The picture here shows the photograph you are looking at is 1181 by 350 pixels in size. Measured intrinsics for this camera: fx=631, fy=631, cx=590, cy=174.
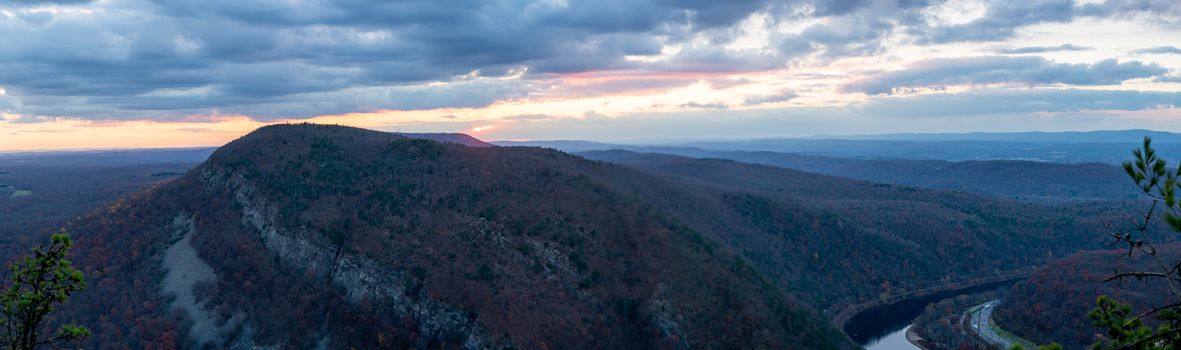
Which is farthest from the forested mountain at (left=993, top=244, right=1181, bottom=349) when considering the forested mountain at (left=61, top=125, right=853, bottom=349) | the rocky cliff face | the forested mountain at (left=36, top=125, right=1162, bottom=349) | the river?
the rocky cliff face

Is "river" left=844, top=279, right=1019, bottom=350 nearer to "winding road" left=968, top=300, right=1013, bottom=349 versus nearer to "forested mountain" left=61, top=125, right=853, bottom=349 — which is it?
"winding road" left=968, top=300, right=1013, bottom=349

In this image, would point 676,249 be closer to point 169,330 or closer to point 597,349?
point 597,349

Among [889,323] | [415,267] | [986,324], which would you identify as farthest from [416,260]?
[986,324]

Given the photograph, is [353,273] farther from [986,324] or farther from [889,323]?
[986,324]

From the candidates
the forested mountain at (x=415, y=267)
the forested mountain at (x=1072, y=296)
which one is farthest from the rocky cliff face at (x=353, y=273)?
the forested mountain at (x=1072, y=296)

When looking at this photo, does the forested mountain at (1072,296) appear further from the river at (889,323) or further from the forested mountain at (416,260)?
the forested mountain at (416,260)
